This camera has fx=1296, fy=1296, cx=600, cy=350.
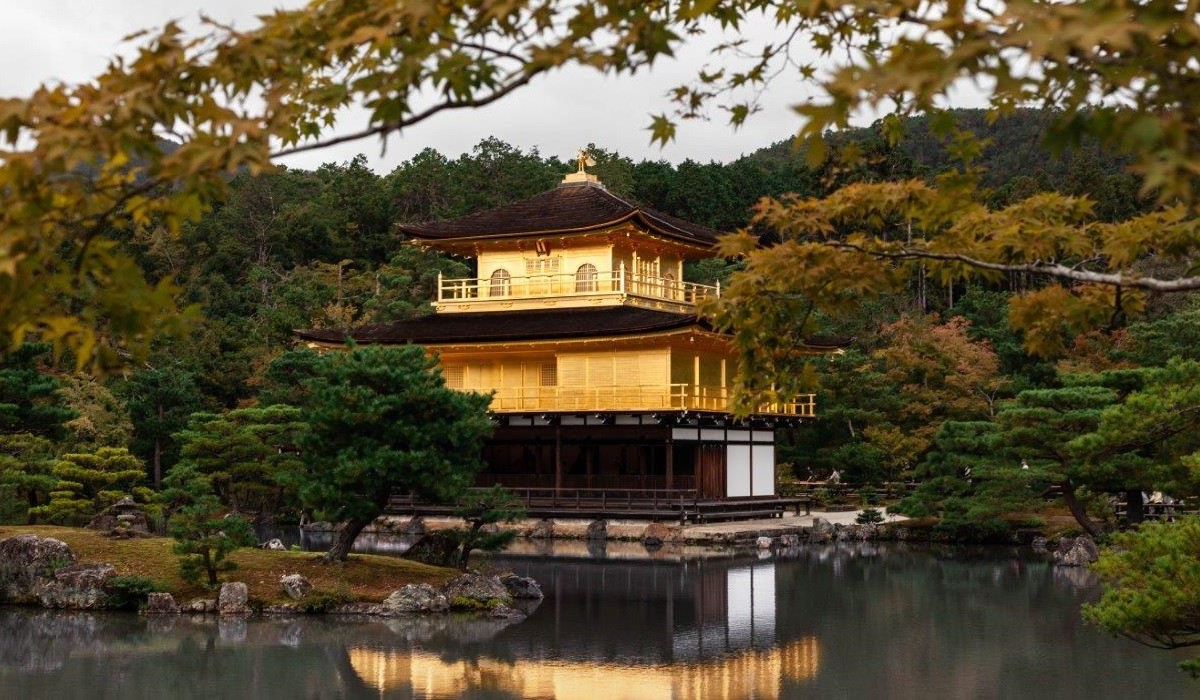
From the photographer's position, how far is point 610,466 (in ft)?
102

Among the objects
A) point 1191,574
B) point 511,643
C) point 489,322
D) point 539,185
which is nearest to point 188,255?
point 539,185

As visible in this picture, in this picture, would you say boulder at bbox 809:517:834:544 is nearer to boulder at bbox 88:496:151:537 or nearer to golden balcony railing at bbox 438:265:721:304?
golden balcony railing at bbox 438:265:721:304

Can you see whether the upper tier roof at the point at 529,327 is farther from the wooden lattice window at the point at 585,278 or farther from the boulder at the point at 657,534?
the boulder at the point at 657,534

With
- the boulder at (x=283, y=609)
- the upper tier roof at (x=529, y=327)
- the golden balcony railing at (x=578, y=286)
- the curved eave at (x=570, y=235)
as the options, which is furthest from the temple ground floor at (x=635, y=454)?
the boulder at (x=283, y=609)

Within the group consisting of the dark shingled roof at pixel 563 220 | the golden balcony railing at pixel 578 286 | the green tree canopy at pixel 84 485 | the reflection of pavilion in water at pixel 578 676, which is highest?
the dark shingled roof at pixel 563 220

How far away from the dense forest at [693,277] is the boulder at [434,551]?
362 cm

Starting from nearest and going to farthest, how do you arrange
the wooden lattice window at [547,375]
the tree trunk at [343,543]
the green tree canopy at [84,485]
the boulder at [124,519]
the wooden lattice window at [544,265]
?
1. the tree trunk at [343,543]
2. the boulder at [124,519]
3. the green tree canopy at [84,485]
4. the wooden lattice window at [547,375]
5. the wooden lattice window at [544,265]

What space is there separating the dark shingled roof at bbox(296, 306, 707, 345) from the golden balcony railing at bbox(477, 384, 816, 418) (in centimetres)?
133

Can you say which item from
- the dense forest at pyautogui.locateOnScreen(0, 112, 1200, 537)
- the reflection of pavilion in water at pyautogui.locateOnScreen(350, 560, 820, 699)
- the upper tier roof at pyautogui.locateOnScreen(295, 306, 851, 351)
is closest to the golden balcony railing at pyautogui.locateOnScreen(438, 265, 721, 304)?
the upper tier roof at pyautogui.locateOnScreen(295, 306, 851, 351)

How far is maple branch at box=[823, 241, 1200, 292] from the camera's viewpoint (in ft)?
16.0

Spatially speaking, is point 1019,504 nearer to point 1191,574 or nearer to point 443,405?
point 443,405

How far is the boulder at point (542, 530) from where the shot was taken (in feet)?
92.7

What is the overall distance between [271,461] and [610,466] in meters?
8.16

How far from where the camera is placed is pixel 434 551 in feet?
59.8
